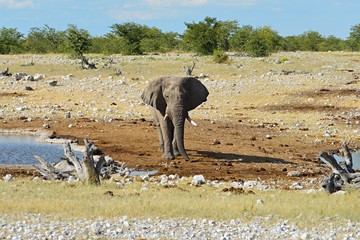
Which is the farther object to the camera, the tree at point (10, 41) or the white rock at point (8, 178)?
the tree at point (10, 41)

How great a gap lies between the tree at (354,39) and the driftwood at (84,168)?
7657 cm

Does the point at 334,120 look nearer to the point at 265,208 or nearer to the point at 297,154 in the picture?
the point at 297,154

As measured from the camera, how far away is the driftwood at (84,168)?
55.0 ft

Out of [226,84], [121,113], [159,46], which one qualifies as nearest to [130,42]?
[159,46]

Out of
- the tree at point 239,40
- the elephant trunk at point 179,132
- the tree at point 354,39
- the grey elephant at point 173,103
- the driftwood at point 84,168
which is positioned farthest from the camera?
the tree at point 354,39

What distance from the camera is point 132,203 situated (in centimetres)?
1425

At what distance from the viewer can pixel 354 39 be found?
94938 millimetres

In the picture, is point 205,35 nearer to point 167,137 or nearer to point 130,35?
point 130,35

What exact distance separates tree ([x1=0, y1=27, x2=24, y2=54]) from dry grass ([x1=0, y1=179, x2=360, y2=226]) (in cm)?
6317

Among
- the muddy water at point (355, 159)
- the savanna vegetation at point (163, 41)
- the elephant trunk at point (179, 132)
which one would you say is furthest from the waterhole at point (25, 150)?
the savanna vegetation at point (163, 41)

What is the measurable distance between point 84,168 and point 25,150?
8465 millimetres

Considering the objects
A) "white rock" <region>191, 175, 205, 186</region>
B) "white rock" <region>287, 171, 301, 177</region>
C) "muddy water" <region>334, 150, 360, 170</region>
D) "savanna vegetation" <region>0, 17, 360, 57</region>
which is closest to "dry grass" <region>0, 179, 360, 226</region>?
"white rock" <region>191, 175, 205, 186</region>

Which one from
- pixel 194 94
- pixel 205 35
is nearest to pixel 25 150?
pixel 194 94

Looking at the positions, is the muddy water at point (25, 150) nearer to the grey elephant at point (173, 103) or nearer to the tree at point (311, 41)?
the grey elephant at point (173, 103)
